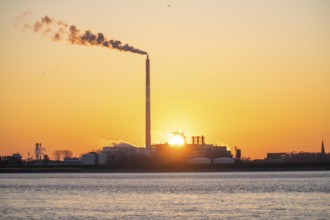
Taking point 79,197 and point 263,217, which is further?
point 79,197

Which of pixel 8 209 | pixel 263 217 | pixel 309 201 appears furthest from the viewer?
pixel 309 201

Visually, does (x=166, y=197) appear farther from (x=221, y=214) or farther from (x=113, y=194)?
(x=221, y=214)

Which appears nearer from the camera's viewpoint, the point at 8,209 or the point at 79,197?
the point at 8,209

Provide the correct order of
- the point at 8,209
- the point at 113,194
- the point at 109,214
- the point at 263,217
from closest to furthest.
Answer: the point at 263,217
the point at 109,214
the point at 8,209
the point at 113,194

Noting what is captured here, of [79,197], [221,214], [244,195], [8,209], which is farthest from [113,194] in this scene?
[221,214]

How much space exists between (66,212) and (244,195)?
1210 inches

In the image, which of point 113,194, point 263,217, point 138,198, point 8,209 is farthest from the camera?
point 113,194

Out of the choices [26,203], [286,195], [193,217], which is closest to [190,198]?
[286,195]

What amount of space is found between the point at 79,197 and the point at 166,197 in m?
10.5

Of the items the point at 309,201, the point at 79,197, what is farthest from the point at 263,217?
the point at 79,197

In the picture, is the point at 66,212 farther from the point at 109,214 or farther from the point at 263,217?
the point at 263,217

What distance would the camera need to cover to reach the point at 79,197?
108 meters

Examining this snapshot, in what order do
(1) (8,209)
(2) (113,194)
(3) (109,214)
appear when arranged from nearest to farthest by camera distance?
(3) (109,214), (1) (8,209), (2) (113,194)

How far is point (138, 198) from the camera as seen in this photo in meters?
105
